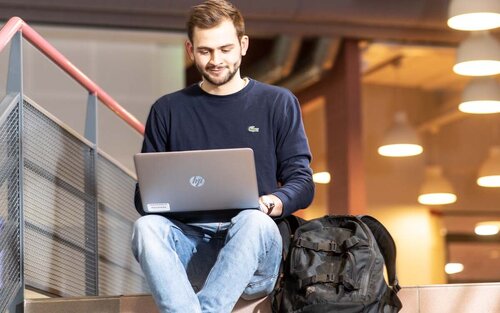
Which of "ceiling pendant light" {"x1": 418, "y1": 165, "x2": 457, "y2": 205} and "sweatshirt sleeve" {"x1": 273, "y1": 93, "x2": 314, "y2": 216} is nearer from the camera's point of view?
"sweatshirt sleeve" {"x1": 273, "y1": 93, "x2": 314, "y2": 216}

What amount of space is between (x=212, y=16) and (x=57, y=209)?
1.03 m

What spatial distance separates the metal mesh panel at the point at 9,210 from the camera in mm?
3295

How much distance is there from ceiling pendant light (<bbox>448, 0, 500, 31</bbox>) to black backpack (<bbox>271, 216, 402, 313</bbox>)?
322 centimetres

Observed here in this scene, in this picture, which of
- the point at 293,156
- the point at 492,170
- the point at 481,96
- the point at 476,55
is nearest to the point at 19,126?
the point at 293,156

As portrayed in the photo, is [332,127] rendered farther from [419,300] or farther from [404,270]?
[419,300]

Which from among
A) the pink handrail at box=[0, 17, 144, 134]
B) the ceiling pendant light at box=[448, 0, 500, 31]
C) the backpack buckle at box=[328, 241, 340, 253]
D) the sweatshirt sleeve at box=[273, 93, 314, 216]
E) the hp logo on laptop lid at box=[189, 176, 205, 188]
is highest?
the ceiling pendant light at box=[448, 0, 500, 31]

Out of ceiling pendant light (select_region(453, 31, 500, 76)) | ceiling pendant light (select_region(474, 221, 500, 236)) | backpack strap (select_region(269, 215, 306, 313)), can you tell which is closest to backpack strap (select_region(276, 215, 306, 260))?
backpack strap (select_region(269, 215, 306, 313))

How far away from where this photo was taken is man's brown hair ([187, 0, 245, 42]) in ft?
10.8

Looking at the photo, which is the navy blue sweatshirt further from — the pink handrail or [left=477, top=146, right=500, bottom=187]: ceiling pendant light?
[left=477, top=146, right=500, bottom=187]: ceiling pendant light

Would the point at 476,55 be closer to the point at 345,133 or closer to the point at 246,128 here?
the point at 345,133

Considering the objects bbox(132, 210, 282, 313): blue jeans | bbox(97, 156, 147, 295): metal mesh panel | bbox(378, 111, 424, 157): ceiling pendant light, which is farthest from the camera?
bbox(378, 111, 424, 157): ceiling pendant light

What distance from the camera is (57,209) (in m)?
3.88

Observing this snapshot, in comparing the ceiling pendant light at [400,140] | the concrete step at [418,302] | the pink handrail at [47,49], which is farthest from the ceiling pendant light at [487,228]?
the concrete step at [418,302]

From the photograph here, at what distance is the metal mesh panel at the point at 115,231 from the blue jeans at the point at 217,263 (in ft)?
4.23
